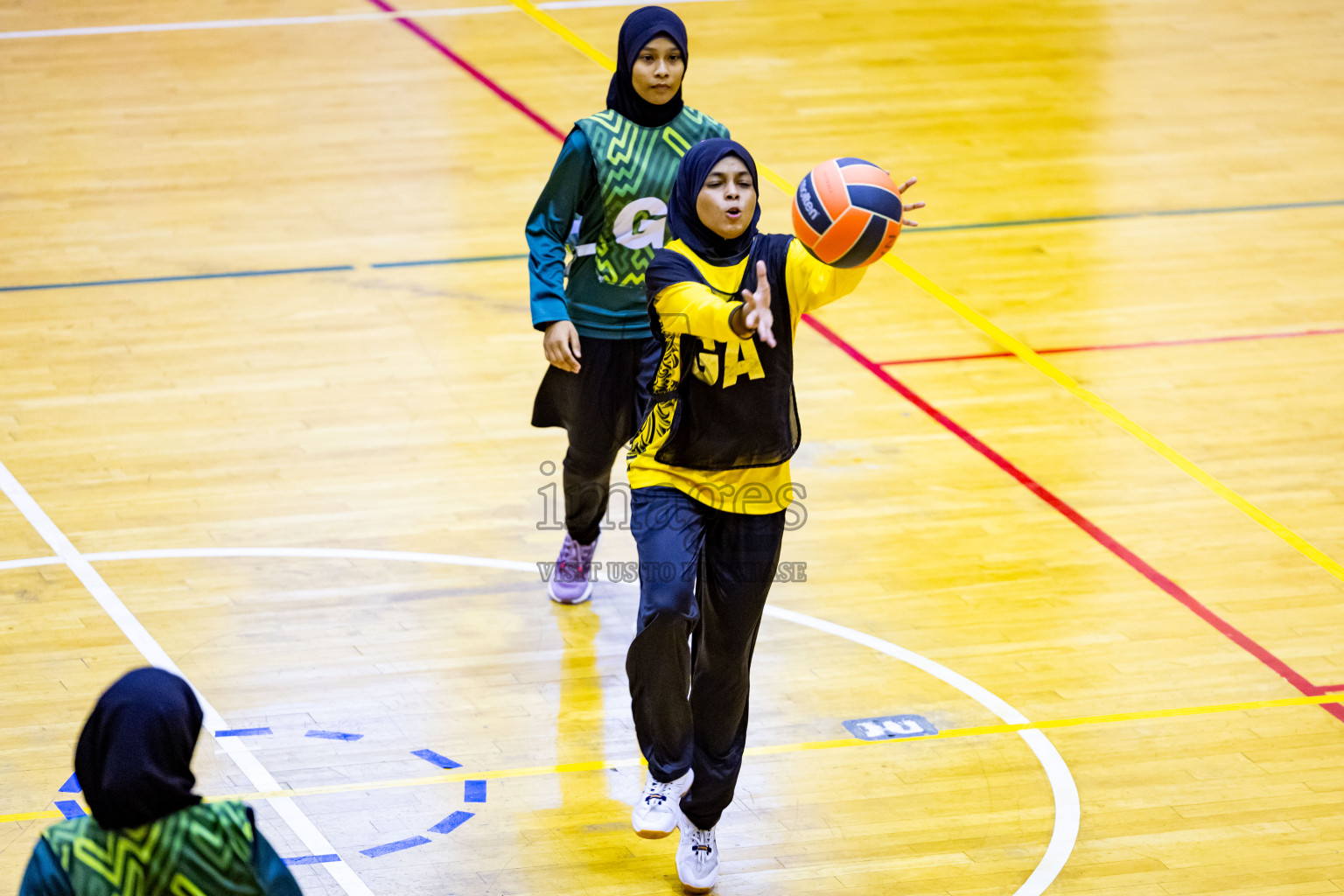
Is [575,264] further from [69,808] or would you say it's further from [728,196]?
[69,808]

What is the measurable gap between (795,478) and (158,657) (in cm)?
265

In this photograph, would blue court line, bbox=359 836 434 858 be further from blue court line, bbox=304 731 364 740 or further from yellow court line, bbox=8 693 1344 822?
blue court line, bbox=304 731 364 740

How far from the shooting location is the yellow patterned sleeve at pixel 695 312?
3.81 metres

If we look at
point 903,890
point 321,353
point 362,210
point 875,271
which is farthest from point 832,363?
point 903,890

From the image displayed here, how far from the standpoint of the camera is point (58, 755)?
489cm

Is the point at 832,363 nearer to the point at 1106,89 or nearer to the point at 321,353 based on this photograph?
the point at 321,353

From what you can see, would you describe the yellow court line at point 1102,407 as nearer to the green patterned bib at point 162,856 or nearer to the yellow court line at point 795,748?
the yellow court line at point 795,748

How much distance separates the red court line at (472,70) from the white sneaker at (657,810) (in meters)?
6.63

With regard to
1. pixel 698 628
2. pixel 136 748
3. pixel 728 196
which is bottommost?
pixel 698 628

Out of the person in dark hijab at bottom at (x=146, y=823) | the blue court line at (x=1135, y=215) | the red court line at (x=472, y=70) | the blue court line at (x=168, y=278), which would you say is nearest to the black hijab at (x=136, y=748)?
the person in dark hijab at bottom at (x=146, y=823)

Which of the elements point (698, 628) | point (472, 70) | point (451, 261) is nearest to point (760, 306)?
point (698, 628)

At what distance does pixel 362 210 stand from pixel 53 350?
2.23 meters

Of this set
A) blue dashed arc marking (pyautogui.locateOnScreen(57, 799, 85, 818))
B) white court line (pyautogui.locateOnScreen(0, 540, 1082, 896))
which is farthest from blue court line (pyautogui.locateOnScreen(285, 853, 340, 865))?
white court line (pyautogui.locateOnScreen(0, 540, 1082, 896))

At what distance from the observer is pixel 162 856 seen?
255cm
